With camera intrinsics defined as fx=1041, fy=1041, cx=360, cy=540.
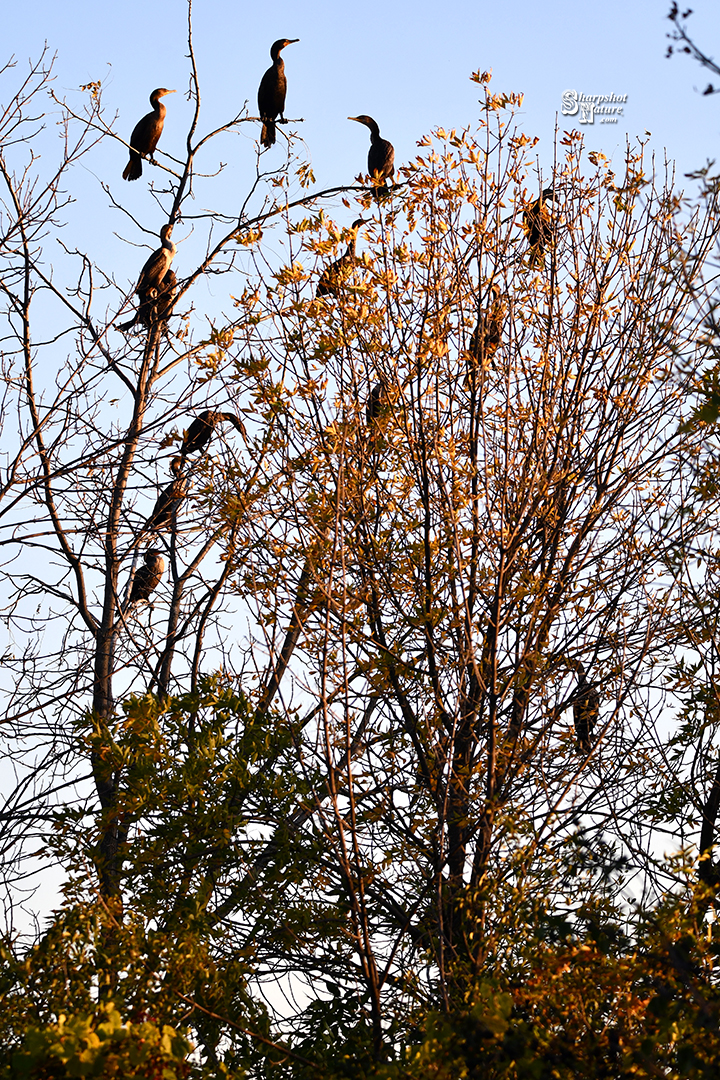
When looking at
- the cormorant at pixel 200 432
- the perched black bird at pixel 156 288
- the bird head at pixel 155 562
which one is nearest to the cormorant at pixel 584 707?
the cormorant at pixel 200 432

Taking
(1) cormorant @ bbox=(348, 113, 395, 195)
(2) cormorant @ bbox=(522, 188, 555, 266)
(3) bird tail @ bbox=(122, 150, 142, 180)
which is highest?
(3) bird tail @ bbox=(122, 150, 142, 180)

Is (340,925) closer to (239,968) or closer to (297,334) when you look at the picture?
(239,968)

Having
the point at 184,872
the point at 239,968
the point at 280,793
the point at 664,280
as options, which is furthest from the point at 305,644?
the point at 664,280

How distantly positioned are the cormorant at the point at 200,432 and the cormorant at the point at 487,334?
206 centimetres

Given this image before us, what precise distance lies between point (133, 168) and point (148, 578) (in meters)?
3.63

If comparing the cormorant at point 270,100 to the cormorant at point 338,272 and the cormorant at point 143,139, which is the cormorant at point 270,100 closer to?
the cormorant at point 143,139

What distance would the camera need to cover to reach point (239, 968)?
4.94 metres

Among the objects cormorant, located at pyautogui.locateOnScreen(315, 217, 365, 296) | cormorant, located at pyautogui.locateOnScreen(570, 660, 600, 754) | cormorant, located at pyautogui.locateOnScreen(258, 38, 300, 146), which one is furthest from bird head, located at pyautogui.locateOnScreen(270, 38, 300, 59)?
cormorant, located at pyautogui.locateOnScreen(570, 660, 600, 754)

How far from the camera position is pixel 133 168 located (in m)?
9.19

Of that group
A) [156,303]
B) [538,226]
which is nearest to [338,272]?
[538,226]

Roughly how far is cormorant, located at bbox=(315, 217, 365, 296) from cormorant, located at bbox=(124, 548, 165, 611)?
302 cm

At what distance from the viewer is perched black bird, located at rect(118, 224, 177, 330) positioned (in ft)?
28.0

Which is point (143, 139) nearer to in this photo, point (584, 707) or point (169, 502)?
point (169, 502)

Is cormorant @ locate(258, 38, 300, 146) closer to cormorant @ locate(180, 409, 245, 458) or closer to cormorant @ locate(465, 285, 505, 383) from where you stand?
cormorant @ locate(180, 409, 245, 458)
